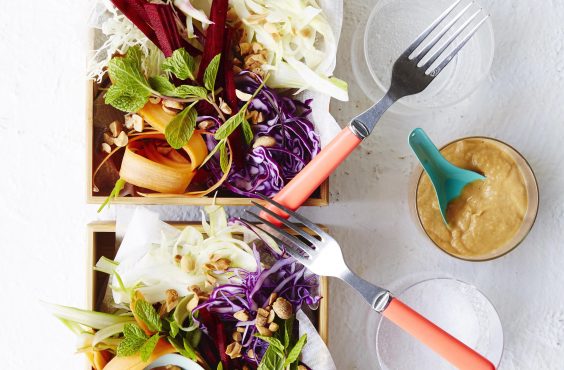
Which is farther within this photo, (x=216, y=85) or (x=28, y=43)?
(x=28, y=43)

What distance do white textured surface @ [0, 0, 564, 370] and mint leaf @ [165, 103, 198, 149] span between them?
27 cm

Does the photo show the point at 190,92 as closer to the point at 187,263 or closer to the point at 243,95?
the point at 243,95

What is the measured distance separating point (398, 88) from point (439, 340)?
475 mm

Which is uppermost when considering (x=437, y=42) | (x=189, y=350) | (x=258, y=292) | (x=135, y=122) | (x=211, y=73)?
(x=437, y=42)

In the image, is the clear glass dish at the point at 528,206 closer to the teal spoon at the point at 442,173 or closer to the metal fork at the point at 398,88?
the teal spoon at the point at 442,173

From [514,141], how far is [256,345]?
28.5 inches

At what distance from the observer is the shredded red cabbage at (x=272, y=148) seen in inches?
47.1

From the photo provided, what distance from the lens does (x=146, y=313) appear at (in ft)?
3.78

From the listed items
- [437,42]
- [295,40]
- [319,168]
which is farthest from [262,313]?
[437,42]

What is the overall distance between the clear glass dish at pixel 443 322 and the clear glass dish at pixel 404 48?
387 mm

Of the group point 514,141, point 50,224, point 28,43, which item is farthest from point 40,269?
point 514,141

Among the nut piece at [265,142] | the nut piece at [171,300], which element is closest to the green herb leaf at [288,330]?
the nut piece at [171,300]

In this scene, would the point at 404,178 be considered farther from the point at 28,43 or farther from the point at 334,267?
the point at 28,43

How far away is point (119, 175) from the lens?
1.18 metres
